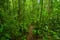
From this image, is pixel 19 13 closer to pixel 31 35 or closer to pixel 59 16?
pixel 31 35

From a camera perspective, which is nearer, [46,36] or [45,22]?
[46,36]

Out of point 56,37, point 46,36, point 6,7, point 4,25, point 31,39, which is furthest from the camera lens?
point 31,39

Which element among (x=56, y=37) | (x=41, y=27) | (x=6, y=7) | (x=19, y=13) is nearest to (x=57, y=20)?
(x=41, y=27)

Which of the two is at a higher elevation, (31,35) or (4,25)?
(4,25)

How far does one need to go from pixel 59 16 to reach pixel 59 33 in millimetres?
1328

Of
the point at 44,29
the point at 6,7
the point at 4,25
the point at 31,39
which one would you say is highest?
the point at 6,7

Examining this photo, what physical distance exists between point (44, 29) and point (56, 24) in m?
0.79

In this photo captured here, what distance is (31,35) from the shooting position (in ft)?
29.8

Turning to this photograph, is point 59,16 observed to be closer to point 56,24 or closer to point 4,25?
point 56,24

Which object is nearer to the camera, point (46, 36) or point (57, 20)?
point (46, 36)

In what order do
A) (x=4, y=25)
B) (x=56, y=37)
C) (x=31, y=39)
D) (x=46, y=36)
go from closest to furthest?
1. (x=4, y=25)
2. (x=56, y=37)
3. (x=46, y=36)
4. (x=31, y=39)

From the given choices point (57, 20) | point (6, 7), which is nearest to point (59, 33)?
point (57, 20)

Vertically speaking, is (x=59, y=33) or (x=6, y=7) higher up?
(x=6, y=7)

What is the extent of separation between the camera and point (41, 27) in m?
8.95
